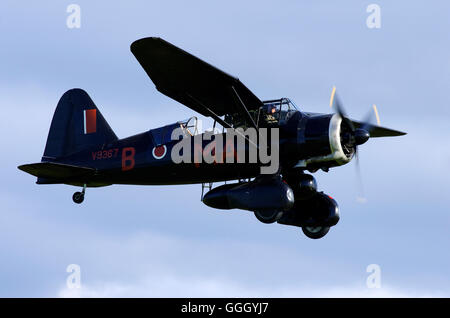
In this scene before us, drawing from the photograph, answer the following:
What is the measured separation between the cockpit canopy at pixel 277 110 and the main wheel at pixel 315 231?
2.89 metres

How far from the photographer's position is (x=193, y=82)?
50.2 ft

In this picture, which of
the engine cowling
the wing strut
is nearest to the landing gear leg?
the wing strut

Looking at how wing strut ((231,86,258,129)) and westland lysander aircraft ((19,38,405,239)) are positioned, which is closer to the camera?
westland lysander aircraft ((19,38,405,239))

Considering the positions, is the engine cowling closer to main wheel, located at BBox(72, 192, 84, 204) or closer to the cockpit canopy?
the cockpit canopy

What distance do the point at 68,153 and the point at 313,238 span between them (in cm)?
618

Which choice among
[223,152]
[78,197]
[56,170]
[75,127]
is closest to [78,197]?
[78,197]

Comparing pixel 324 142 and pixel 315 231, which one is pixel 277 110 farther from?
pixel 315 231

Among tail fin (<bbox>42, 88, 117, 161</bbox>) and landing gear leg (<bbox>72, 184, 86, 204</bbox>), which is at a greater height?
tail fin (<bbox>42, 88, 117, 161</bbox>)

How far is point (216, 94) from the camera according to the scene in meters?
15.6

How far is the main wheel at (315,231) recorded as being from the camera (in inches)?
668

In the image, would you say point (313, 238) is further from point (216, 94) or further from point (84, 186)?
point (84, 186)

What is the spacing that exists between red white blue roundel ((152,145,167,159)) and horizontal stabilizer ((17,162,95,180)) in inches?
67.8

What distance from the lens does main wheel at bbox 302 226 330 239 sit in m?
17.0

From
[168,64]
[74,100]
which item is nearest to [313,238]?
[168,64]
